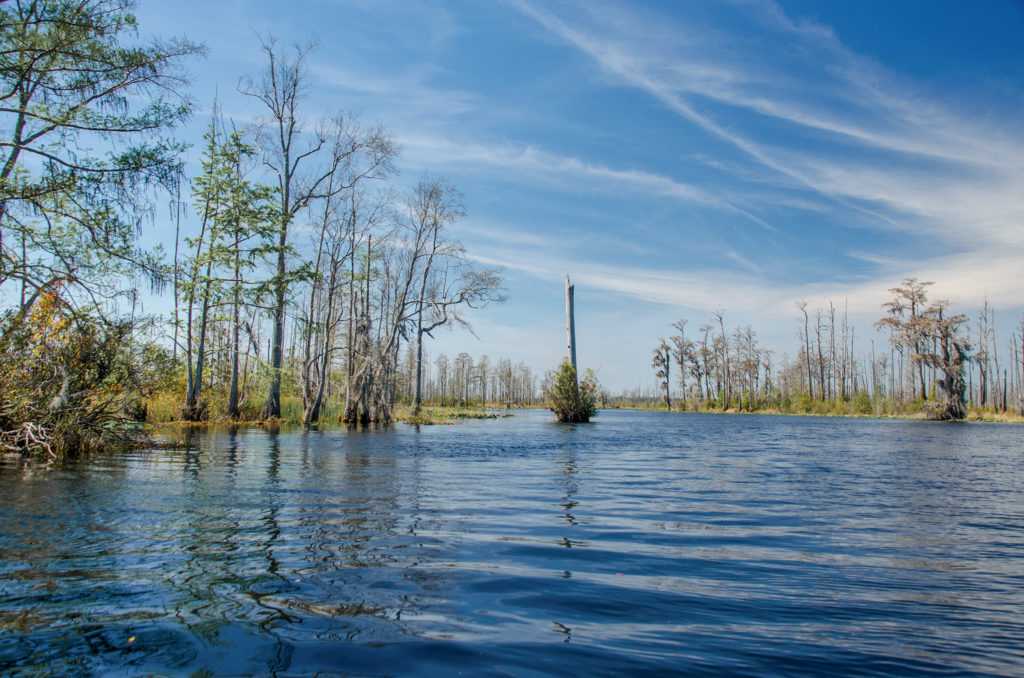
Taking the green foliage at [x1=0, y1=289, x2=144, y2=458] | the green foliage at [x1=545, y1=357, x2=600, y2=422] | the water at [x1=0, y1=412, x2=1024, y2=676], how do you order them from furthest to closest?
the green foliage at [x1=545, y1=357, x2=600, y2=422] → the green foliage at [x1=0, y1=289, x2=144, y2=458] → the water at [x1=0, y1=412, x2=1024, y2=676]

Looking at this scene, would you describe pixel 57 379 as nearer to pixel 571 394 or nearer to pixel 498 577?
pixel 498 577

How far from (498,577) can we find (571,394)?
23.8 m

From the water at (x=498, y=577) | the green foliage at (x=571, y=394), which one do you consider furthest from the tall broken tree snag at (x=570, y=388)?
the water at (x=498, y=577)

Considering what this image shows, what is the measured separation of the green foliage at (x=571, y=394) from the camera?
2627 centimetres

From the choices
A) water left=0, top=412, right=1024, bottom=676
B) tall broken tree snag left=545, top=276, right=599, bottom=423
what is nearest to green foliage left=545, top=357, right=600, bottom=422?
tall broken tree snag left=545, top=276, right=599, bottom=423

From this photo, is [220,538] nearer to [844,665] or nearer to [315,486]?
[315,486]

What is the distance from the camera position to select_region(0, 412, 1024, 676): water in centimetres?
243

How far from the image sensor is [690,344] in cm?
6912

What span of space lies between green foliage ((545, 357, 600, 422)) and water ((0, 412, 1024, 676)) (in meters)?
18.2

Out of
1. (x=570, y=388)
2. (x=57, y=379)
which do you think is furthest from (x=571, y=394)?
A: (x=57, y=379)

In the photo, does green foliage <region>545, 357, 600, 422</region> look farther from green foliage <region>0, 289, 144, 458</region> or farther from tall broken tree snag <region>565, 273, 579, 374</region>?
green foliage <region>0, 289, 144, 458</region>

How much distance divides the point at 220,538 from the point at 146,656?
230 centimetres

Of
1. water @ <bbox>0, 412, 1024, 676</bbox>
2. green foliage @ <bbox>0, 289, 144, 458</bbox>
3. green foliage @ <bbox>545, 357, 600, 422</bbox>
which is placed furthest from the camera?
green foliage @ <bbox>545, 357, 600, 422</bbox>

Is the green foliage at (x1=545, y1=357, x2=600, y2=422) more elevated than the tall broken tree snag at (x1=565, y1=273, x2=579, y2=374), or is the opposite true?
the tall broken tree snag at (x1=565, y1=273, x2=579, y2=374)
